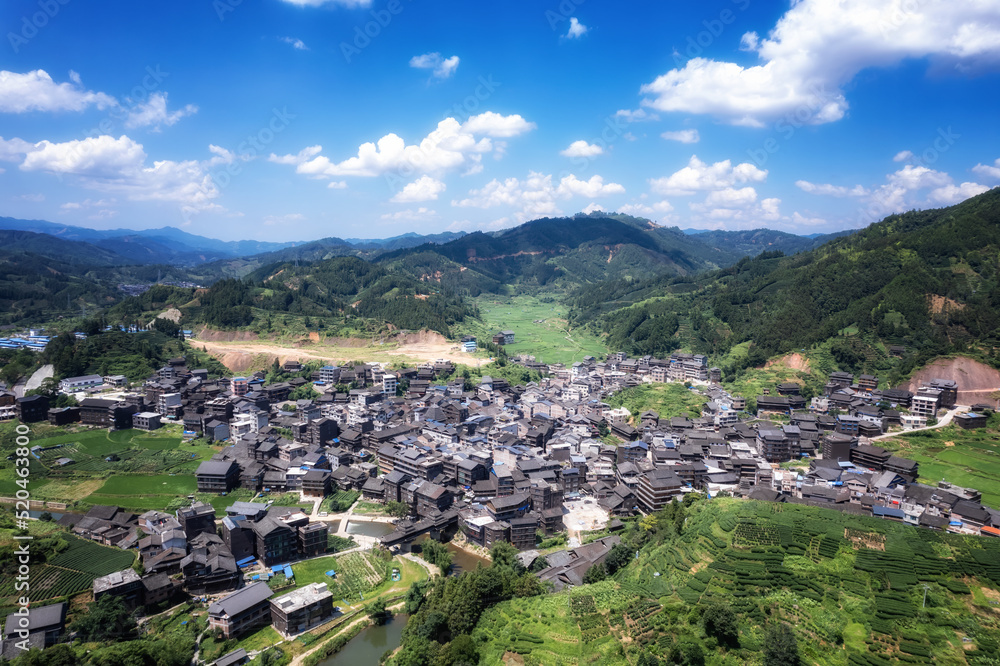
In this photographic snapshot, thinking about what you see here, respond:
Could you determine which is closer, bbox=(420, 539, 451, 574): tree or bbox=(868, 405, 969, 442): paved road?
bbox=(420, 539, 451, 574): tree

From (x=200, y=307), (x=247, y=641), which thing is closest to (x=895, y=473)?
(x=247, y=641)

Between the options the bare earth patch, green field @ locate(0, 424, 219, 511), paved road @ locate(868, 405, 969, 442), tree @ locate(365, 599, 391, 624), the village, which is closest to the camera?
tree @ locate(365, 599, 391, 624)

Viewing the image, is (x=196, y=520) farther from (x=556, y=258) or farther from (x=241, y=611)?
(x=556, y=258)

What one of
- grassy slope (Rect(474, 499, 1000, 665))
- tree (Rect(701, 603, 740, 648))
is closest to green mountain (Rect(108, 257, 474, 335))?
grassy slope (Rect(474, 499, 1000, 665))

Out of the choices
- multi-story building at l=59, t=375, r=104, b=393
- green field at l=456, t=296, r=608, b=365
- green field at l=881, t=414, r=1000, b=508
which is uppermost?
green field at l=456, t=296, r=608, b=365

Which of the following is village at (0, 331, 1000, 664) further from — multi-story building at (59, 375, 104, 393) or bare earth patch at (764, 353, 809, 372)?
bare earth patch at (764, 353, 809, 372)

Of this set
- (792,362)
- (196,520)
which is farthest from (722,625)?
(792,362)

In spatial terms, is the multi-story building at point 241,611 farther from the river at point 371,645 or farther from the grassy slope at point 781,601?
the grassy slope at point 781,601
